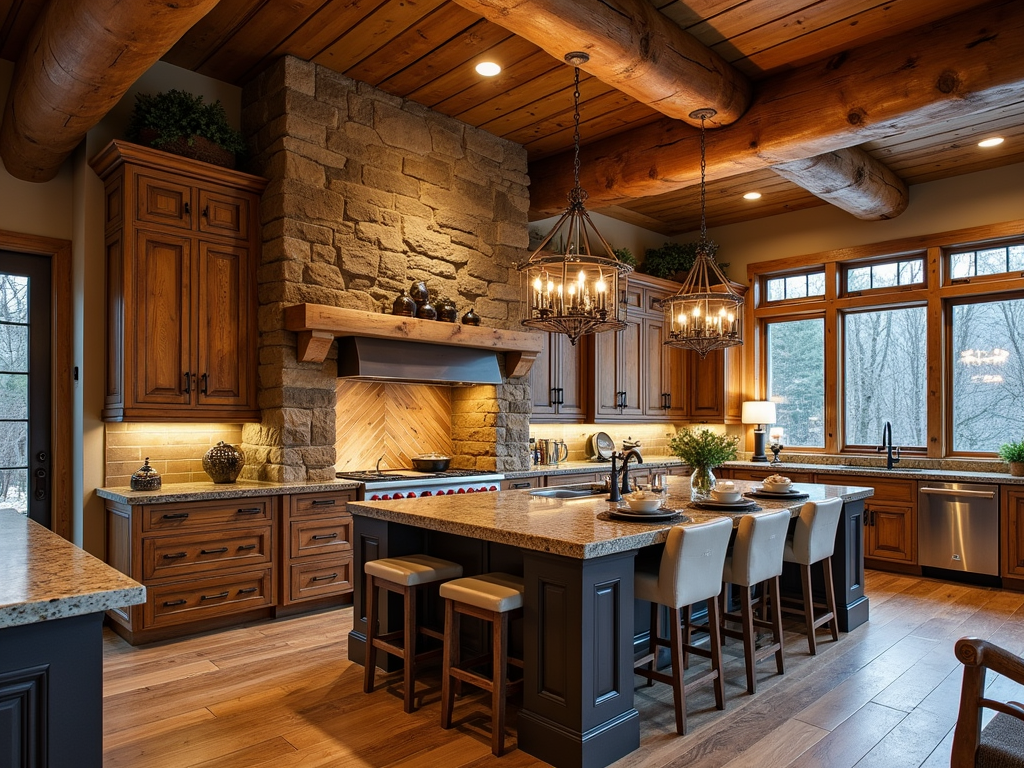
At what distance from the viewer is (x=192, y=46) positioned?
4352 mm

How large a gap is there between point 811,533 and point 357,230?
3459mm

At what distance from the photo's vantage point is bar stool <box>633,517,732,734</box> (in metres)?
2.92

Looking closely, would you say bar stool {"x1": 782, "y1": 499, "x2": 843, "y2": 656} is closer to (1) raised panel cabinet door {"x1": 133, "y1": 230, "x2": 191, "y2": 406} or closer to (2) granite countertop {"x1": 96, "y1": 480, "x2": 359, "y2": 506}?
(2) granite countertop {"x1": 96, "y1": 480, "x2": 359, "y2": 506}

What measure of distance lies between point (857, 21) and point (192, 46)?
12.7ft

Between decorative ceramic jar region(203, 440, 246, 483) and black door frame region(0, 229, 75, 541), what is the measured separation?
95 cm

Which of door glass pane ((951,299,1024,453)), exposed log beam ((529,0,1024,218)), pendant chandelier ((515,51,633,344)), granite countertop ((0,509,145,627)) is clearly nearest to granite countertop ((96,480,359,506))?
granite countertop ((0,509,145,627))

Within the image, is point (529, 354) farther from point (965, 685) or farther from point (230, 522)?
point (965, 685)

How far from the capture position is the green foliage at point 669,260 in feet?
25.2

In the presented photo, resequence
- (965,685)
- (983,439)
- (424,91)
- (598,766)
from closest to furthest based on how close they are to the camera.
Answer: (965,685) → (598,766) → (424,91) → (983,439)

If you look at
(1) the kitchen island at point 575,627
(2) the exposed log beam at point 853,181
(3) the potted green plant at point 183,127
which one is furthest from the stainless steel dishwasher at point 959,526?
(3) the potted green plant at point 183,127

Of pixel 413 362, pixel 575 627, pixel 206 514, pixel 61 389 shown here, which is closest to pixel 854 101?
pixel 413 362

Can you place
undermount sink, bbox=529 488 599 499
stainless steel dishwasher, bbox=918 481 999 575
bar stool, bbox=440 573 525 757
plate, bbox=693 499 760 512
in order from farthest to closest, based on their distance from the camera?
stainless steel dishwasher, bbox=918 481 999 575
undermount sink, bbox=529 488 599 499
plate, bbox=693 499 760 512
bar stool, bbox=440 573 525 757

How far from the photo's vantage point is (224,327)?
460 cm

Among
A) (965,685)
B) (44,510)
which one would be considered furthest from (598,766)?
(44,510)
